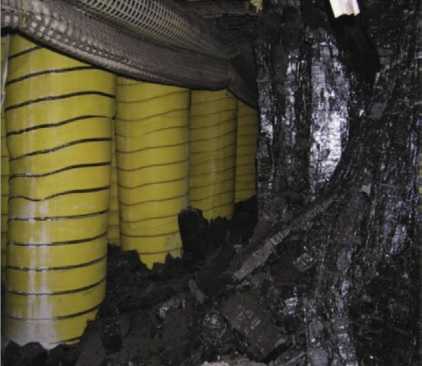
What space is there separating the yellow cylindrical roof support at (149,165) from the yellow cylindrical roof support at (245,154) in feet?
6.10

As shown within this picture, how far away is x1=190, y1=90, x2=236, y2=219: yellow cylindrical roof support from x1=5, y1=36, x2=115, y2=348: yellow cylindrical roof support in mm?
1789

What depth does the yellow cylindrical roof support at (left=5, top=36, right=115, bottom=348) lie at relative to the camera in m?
2.13

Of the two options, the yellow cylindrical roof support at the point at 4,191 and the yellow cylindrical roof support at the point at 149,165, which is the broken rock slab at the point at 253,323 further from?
the yellow cylindrical roof support at the point at 4,191

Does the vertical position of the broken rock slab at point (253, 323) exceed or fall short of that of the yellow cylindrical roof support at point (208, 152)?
it falls short

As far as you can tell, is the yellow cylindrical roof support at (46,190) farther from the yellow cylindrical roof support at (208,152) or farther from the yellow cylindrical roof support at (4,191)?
the yellow cylindrical roof support at (208,152)

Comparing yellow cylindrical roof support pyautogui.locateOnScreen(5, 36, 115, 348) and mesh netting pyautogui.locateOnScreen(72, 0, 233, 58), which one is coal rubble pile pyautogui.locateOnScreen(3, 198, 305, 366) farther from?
Answer: mesh netting pyautogui.locateOnScreen(72, 0, 233, 58)

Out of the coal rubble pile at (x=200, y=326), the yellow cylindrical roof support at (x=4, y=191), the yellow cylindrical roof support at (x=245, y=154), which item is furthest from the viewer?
the yellow cylindrical roof support at (x=245, y=154)

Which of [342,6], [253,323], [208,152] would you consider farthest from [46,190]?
[208,152]

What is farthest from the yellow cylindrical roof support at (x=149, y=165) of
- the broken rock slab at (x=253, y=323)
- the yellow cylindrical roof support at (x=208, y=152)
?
the broken rock slab at (x=253, y=323)

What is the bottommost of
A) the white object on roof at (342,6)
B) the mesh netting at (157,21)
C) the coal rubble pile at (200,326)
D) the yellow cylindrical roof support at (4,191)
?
the coal rubble pile at (200,326)

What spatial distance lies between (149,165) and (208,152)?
111cm

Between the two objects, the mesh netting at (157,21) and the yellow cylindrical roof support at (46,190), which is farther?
the yellow cylindrical roof support at (46,190)

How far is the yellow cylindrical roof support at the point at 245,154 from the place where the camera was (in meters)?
4.91

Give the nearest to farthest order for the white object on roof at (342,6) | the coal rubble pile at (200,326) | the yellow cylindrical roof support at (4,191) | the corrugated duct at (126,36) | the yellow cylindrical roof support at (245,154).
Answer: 1. the white object on roof at (342,6)
2. the corrugated duct at (126,36)
3. the coal rubble pile at (200,326)
4. the yellow cylindrical roof support at (4,191)
5. the yellow cylindrical roof support at (245,154)
